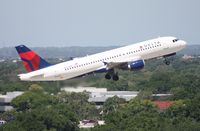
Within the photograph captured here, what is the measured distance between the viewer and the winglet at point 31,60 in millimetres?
147875

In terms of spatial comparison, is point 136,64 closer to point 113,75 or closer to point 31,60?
point 113,75

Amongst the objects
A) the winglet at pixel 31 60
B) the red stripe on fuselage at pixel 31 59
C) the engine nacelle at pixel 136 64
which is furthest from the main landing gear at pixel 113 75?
the red stripe on fuselage at pixel 31 59

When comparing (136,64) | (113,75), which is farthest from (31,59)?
(136,64)

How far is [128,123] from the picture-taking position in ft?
623

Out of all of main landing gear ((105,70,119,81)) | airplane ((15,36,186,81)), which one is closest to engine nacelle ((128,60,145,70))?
airplane ((15,36,186,81))

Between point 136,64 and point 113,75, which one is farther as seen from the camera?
point 113,75

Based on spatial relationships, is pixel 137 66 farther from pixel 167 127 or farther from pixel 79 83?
pixel 167 127

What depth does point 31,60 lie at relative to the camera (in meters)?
149

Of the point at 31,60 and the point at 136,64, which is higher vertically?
the point at 31,60

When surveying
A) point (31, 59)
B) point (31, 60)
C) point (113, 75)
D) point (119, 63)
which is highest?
point (31, 59)

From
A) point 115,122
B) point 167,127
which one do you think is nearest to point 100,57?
point 167,127

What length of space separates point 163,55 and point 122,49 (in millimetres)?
6741

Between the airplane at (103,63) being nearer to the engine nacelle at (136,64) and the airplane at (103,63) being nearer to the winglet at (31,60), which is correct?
the engine nacelle at (136,64)

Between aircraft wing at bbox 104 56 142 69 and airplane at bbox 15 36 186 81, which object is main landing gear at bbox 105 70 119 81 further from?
aircraft wing at bbox 104 56 142 69
